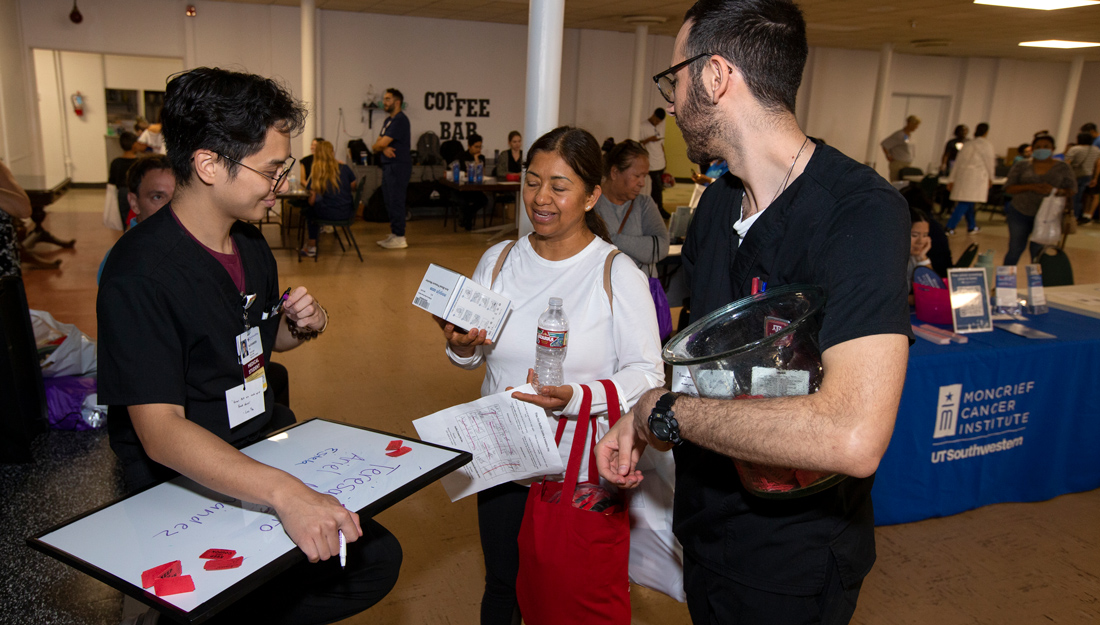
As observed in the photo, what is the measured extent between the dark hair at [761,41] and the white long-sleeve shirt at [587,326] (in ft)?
A: 2.66

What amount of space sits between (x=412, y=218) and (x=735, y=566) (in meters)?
11.1

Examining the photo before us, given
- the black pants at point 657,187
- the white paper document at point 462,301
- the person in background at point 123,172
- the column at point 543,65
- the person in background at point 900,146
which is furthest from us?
the person in background at point 900,146

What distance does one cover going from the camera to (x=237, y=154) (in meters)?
1.52

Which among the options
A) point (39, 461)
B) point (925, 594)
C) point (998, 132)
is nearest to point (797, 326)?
point (925, 594)

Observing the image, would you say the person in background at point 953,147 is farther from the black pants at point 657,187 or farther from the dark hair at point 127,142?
the dark hair at point 127,142

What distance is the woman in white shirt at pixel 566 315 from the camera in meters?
1.92

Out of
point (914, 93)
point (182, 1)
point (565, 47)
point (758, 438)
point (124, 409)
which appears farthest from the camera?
point (914, 93)

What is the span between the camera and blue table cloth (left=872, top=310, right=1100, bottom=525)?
300 centimetres

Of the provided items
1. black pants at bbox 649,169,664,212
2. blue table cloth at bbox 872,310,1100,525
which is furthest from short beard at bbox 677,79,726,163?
black pants at bbox 649,169,664,212

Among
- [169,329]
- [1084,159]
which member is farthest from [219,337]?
[1084,159]

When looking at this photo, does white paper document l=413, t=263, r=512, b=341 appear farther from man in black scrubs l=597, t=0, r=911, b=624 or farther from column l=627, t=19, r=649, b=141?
column l=627, t=19, r=649, b=141

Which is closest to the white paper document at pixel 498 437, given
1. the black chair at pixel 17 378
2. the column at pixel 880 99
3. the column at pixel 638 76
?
the black chair at pixel 17 378

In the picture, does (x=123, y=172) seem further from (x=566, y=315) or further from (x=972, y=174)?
(x=972, y=174)

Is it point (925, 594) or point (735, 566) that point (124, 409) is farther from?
point (925, 594)
